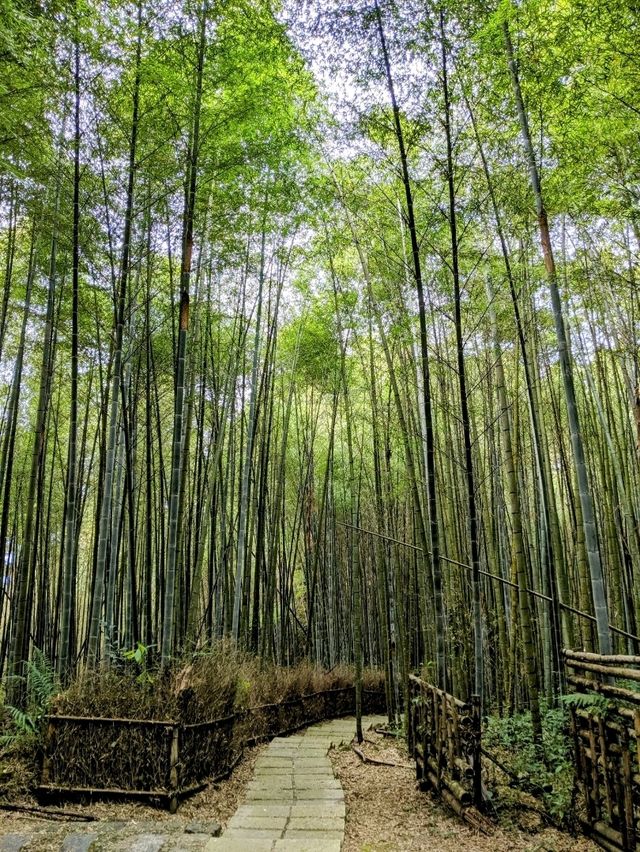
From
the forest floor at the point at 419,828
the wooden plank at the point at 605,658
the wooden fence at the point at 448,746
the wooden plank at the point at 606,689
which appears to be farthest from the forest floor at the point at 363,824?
the wooden plank at the point at 605,658

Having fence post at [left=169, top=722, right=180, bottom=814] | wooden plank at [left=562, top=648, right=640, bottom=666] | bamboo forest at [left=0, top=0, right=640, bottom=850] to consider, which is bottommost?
fence post at [left=169, top=722, right=180, bottom=814]

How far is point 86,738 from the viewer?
10.1 feet

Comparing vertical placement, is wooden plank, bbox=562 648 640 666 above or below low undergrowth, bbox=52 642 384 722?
above

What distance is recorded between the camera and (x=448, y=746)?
9.53ft

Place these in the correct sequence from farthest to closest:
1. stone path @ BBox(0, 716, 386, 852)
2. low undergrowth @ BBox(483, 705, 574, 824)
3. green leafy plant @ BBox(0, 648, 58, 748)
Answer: green leafy plant @ BBox(0, 648, 58, 748) < low undergrowth @ BBox(483, 705, 574, 824) < stone path @ BBox(0, 716, 386, 852)

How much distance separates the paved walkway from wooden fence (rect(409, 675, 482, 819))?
1.80ft

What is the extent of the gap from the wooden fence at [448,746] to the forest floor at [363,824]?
0.11 metres

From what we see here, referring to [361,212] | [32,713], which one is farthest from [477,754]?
[361,212]

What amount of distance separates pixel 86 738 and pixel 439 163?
3.84 meters

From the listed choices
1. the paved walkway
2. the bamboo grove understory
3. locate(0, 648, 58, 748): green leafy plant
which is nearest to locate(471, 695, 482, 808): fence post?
the bamboo grove understory

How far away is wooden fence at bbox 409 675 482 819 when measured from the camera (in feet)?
8.68

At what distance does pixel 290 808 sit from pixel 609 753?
173 centimetres

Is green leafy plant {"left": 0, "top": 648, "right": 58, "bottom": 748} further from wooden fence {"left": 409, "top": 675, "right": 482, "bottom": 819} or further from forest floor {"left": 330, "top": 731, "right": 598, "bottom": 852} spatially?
wooden fence {"left": 409, "top": 675, "right": 482, "bottom": 819}

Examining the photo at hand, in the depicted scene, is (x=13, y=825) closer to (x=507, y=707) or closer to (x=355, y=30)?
(x=507, y=707)
